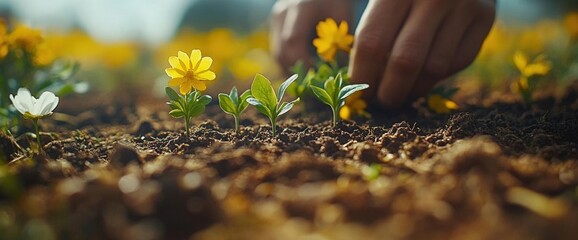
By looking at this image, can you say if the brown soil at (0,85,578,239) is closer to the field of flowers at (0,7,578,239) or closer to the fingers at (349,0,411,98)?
the field of flowers at (0,7,578,239)

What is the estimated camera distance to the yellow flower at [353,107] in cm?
211

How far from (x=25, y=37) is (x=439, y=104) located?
174 cm

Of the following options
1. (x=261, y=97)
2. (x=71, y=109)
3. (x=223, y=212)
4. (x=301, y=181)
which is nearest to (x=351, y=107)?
(x=261, y=97)

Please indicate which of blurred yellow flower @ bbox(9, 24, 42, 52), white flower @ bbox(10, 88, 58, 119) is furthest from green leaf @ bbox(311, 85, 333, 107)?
blurred yellow flower @ bbox(9, 24, 42, 52)

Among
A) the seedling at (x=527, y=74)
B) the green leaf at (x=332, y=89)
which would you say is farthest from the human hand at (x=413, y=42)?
the seedling at (x=527, y=74)

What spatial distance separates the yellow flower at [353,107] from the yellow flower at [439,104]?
0.28 metres

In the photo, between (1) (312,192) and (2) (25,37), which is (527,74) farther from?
(2) (25,37)

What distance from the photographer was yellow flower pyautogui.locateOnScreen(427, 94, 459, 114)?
2.21 meters

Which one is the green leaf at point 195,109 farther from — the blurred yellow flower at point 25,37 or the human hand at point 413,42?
the blurred yellow flower at point 25,37

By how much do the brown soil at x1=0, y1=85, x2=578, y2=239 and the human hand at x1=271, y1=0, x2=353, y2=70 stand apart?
1.03 metres

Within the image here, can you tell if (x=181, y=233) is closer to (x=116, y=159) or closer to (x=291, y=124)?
(x=116, y=159)

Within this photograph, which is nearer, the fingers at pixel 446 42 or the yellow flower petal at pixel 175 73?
the yellow flower petal at pixel 175 73

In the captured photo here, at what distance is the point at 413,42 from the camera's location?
75.1 inches

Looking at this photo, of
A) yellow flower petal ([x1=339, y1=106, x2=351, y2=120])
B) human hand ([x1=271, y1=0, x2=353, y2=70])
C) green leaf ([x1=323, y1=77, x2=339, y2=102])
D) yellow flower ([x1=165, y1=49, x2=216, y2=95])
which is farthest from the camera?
human hand ([x1=271, y1=0, x2=353, y2=70])
